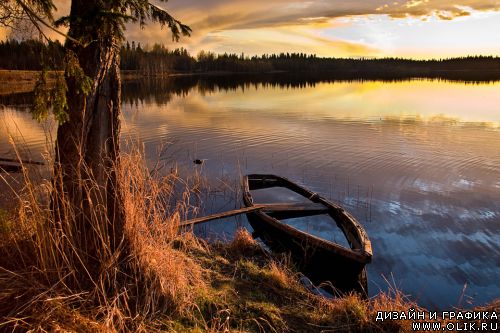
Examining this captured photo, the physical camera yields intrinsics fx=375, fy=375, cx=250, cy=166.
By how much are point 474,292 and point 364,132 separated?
16952mm

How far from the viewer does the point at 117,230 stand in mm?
4477

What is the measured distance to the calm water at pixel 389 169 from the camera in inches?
341

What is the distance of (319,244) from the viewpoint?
8.27 meters

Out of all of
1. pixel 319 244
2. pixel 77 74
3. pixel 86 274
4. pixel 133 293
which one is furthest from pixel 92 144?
pixel 319 244

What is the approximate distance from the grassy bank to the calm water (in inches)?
56.1

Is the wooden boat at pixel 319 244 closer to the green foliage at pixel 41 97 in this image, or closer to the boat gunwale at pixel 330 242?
the boat gunwale at pixel 330 242

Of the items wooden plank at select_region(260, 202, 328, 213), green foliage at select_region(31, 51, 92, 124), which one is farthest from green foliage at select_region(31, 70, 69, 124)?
wooden plank at select_region(260, 202, 328, 213)

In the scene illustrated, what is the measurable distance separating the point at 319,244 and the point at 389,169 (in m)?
9.03

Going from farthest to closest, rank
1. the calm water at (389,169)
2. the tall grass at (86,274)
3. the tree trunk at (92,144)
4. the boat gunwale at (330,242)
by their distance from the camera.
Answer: the calm water at (389,169)
the boat gunwale at (330,242)
the tree trunk at (92,144)
the tall grass at (86,274)

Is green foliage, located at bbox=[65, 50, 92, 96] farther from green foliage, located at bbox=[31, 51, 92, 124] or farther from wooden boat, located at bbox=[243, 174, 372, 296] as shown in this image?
wooden boat, located at bbox=[243, 174, 372, 296]

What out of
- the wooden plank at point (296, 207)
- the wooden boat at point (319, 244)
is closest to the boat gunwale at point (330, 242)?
the wooden boat at point (319, 244)

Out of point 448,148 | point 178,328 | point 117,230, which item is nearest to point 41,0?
point 117,230

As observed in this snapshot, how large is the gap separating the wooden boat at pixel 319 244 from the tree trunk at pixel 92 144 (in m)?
4.47

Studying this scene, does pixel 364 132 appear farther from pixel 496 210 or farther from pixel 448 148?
pixel 496 210
